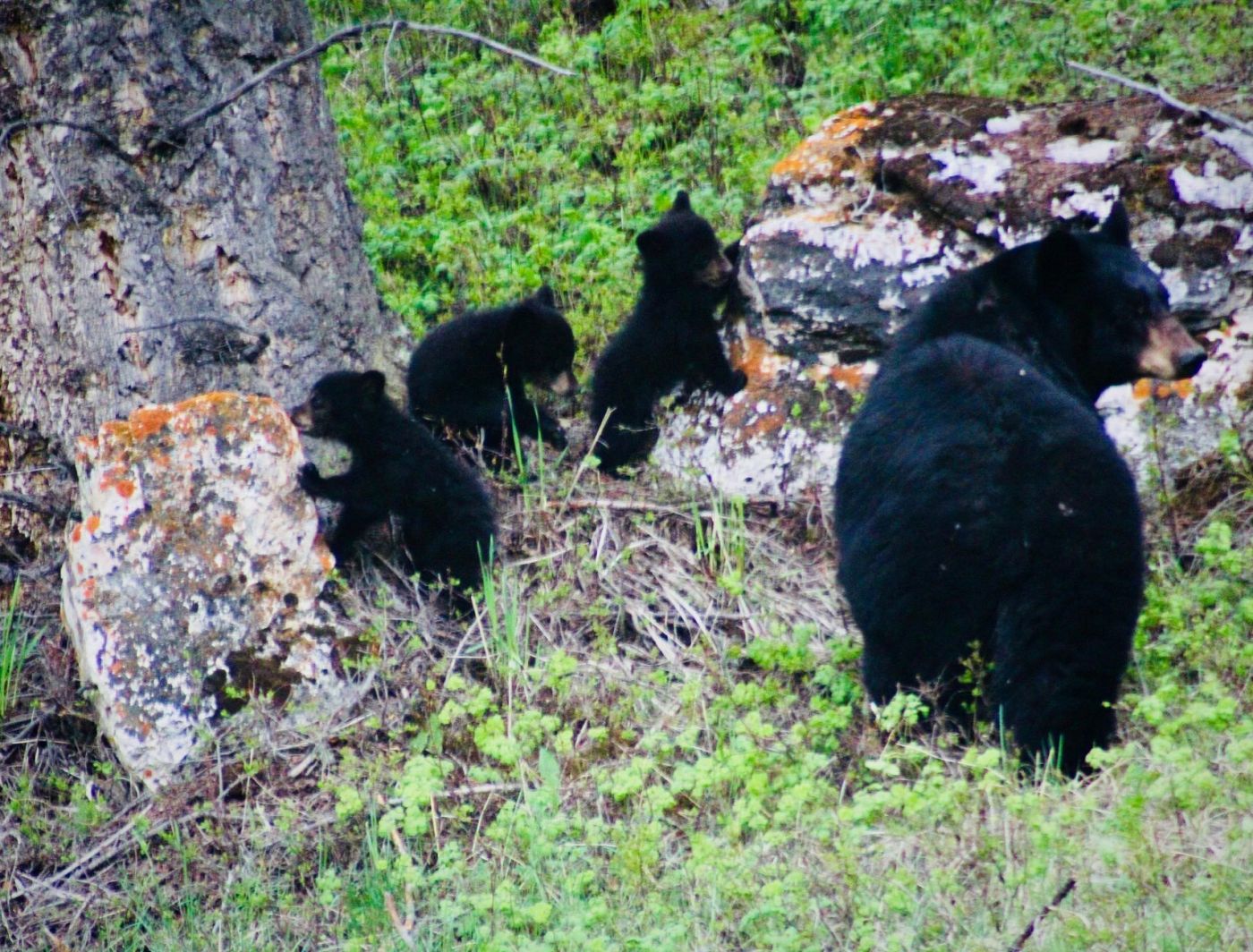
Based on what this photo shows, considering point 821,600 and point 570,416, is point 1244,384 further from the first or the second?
point 570,416

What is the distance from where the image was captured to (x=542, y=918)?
3.75 metres

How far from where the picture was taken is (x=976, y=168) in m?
6.36

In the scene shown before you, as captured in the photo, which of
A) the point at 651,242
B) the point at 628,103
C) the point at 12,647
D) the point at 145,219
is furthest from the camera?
the point at 628,103

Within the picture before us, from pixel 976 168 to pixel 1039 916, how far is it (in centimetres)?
403

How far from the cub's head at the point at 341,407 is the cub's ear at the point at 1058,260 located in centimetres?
257

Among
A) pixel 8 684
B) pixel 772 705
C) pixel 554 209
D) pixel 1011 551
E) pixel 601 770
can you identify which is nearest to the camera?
pixel 1011 551

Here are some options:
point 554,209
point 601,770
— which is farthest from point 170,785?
point 554,209

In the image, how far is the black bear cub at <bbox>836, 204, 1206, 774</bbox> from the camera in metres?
4.04

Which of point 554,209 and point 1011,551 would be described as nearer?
point 1011,551

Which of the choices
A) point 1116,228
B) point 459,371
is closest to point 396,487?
point 459,371

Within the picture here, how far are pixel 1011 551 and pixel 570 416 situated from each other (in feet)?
12.4

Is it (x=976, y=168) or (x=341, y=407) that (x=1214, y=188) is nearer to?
(x=976, y=168)

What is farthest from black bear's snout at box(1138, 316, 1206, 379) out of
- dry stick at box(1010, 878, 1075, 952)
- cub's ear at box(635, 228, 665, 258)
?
cub's ear at box(635, 228, 665, 258)

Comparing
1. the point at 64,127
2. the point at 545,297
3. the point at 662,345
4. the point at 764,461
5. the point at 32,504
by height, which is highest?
the point at 64,127
